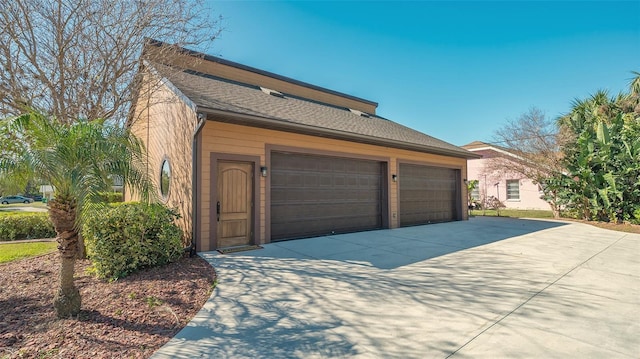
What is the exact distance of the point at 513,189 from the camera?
2023 centimetres

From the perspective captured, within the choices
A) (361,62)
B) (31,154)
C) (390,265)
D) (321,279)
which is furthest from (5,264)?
(361,62)

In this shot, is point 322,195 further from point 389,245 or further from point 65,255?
point 65,255

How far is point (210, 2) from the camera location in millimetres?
7348

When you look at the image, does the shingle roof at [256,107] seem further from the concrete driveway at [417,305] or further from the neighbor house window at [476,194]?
the neighbor house window at [476,194]

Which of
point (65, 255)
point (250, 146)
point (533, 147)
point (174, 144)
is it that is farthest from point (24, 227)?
point (533, 147)

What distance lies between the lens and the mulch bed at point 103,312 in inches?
110

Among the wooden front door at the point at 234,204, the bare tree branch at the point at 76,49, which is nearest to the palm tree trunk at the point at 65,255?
the wooden front door at the point at 234,204

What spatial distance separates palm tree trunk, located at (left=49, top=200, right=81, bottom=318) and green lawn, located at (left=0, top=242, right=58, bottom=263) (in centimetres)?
470

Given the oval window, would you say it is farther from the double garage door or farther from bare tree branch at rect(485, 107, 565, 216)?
bare tree branch at rect(485, 107, 565, 216)

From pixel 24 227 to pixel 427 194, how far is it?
1377 cm

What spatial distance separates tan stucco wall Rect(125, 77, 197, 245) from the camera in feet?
21.7

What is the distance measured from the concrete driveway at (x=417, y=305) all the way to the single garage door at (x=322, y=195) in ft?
4.52

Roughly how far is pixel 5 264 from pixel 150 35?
5.73 metres

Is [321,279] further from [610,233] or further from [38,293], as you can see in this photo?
[610,233]
